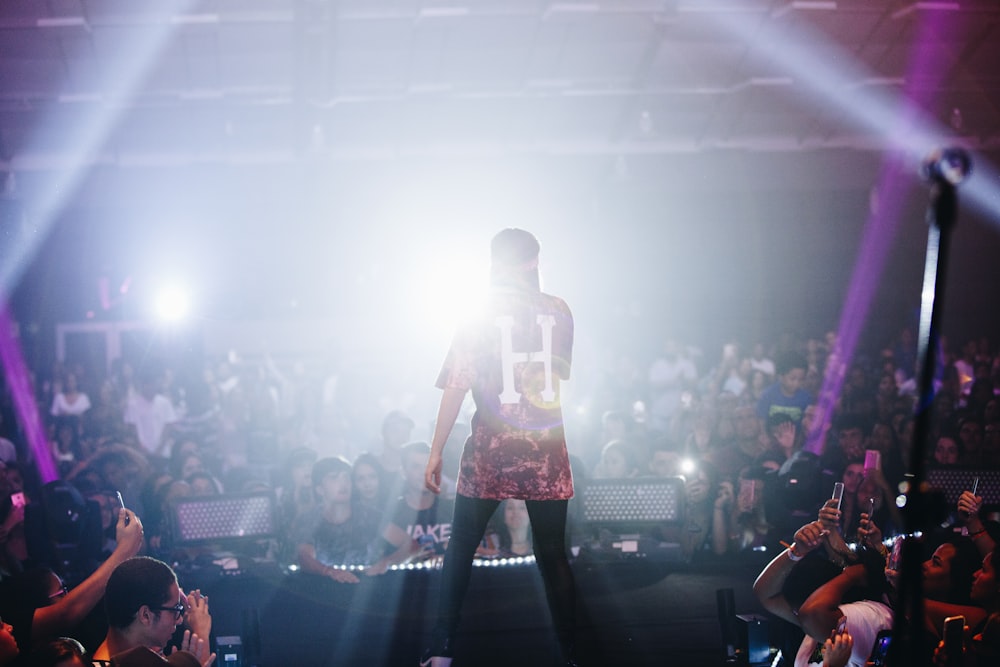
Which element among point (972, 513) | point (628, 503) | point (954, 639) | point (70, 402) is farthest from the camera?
point (70, 402)

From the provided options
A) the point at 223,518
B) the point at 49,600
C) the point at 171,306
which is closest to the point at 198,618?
the point at 49,600

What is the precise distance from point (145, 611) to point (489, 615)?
176cm

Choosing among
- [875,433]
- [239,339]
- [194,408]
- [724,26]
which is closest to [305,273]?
[239,339]

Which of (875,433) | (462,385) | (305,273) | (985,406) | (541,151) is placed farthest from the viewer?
(305,273)

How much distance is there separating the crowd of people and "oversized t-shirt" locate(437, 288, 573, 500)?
3.62 ft

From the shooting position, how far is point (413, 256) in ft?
38.2

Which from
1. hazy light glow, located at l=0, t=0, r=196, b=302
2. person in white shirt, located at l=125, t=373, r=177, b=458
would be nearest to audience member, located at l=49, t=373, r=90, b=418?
person in white shirt, located at l=125, t=373, r=177, b=458

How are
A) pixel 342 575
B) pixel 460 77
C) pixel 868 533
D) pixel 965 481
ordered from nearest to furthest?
pixel 868 533 < pixel 342 575 < pixel 965 481 < pixel 460 77

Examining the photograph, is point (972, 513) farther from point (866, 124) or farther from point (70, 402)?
point (70, 402)

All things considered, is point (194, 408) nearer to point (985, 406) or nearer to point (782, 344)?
point (782, 344)

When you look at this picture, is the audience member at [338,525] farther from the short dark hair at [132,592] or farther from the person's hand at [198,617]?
the short dark hair at [132,592]

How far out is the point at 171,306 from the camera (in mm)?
11594

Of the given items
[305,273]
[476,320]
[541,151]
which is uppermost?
[541,151]

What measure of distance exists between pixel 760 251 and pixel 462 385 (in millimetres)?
9389
